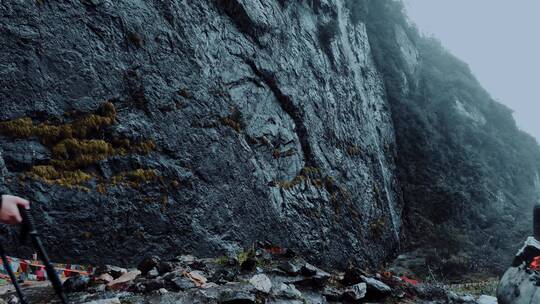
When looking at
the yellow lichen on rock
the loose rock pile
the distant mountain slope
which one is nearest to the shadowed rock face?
the yellow lichen on rock

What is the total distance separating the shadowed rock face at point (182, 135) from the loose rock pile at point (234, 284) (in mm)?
1585

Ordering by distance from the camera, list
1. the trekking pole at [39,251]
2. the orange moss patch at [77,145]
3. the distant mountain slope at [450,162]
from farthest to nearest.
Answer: the distant mountain slope at [450,162]
the orange moss patch at [77,145]
the trekking pole at [39,251]

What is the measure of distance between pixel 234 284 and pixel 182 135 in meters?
5.21

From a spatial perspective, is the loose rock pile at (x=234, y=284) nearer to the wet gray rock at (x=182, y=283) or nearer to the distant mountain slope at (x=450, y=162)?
the wet gray rock at (x=182, y=283)

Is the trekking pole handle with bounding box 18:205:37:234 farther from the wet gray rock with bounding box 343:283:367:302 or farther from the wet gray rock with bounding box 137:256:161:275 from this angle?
the wet gray rock with bounding box 343:283:367:302

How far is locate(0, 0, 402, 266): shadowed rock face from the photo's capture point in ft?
27.8

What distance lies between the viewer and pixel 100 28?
10109mm

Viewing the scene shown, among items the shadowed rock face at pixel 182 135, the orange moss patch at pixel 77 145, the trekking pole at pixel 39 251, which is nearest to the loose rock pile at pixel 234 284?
the shadowed rock face at pixel 182 135

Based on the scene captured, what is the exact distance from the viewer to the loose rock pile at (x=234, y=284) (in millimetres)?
5879

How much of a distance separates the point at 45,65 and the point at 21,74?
56 cm

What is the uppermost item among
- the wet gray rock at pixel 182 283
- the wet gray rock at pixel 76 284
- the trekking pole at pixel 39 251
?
the trekking pole at pixel 39 251

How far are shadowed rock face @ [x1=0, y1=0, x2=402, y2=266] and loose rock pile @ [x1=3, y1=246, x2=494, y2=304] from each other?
5.20 feet

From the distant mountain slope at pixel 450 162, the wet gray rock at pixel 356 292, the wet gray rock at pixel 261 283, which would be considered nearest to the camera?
the wet gray rock at pixel 261 283

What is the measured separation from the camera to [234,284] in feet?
21.5
